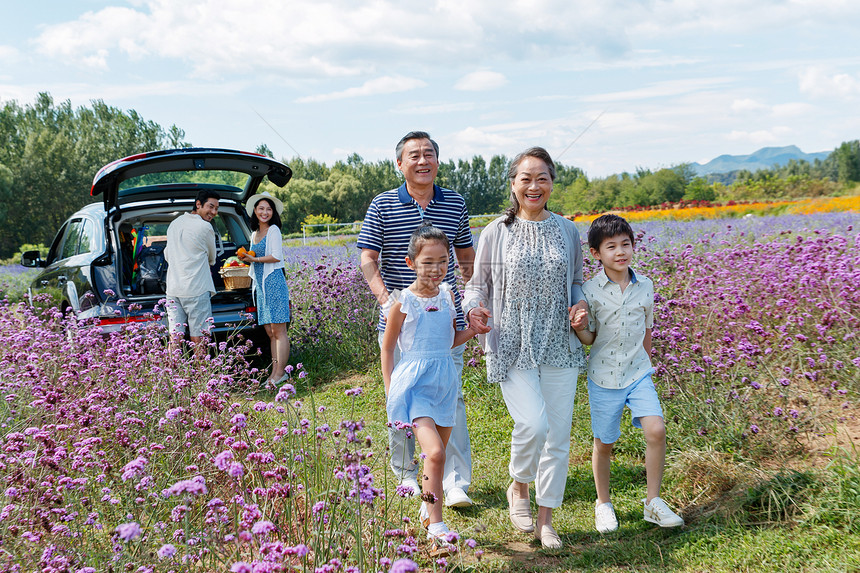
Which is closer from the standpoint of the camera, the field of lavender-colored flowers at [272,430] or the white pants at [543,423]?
the field of lavender-colored flowers at [272,430]

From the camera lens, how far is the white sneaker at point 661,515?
332 cm

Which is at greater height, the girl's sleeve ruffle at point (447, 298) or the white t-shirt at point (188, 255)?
the white t-shirt at point (188, 255)

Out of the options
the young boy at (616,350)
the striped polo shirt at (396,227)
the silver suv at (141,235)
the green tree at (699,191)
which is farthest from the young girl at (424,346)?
the green tree at (699,191)

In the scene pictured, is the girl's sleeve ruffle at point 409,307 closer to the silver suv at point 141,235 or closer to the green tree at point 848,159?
the silver suv at point 141,235

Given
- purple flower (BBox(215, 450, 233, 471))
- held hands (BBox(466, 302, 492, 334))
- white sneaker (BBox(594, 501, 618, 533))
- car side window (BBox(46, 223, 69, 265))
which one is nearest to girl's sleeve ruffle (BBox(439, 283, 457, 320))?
held hands (BBox(466, 302, 492, 334))

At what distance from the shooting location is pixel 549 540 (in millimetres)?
3348

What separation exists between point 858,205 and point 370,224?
18.5 metres

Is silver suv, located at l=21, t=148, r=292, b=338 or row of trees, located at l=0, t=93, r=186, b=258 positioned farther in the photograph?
row of trees, located at l=0, t=93, r=186, b=258

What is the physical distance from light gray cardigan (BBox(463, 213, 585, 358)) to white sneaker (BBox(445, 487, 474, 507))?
900mm

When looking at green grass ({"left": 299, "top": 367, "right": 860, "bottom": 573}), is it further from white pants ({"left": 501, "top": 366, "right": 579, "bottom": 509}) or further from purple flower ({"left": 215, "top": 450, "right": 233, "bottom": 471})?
purple flower ({"left": 215, "top": 450, "right": 233, "bottom": 471})

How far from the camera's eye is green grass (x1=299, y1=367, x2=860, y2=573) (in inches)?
118

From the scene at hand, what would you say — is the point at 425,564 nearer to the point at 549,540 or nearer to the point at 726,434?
the point at 549,540

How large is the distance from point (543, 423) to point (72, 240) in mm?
6205

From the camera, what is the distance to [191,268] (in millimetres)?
6098
